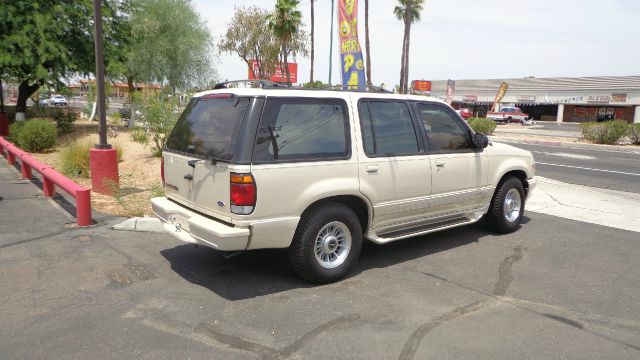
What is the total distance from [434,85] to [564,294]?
73603mm

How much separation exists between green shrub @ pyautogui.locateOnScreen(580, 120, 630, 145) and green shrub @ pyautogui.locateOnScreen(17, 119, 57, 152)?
24.3 metres

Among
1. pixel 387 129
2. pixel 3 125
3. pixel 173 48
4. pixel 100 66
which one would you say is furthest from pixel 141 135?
pixel 173 48

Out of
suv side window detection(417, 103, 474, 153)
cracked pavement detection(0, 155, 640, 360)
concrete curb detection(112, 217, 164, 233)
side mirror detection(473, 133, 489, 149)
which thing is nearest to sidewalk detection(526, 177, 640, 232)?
cracked pavement detection(0, 155, 640, 360)

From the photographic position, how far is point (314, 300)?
14.8ft

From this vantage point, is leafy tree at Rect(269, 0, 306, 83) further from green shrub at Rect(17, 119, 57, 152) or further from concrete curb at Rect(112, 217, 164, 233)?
concrete curb at Rect(112, 217, 164, 233)

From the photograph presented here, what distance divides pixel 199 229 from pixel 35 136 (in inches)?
495

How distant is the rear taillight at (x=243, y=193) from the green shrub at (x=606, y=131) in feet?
83.1

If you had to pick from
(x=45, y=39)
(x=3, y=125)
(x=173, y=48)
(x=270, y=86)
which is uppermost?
A: (x=173, y=48)

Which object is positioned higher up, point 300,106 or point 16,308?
point 300,106

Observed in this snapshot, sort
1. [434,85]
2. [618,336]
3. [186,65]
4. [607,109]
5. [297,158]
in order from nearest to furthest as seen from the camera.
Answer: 1. [618,336]
2. [297,158]
3. [186,65]
4. [607,109]
5. [434,85]

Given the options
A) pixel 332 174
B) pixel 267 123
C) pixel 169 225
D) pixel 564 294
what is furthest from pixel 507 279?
pixel 169 225

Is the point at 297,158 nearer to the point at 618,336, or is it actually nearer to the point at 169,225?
the point at 169,225

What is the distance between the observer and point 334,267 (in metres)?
4.91

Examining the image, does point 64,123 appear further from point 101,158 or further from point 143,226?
point 143,226
